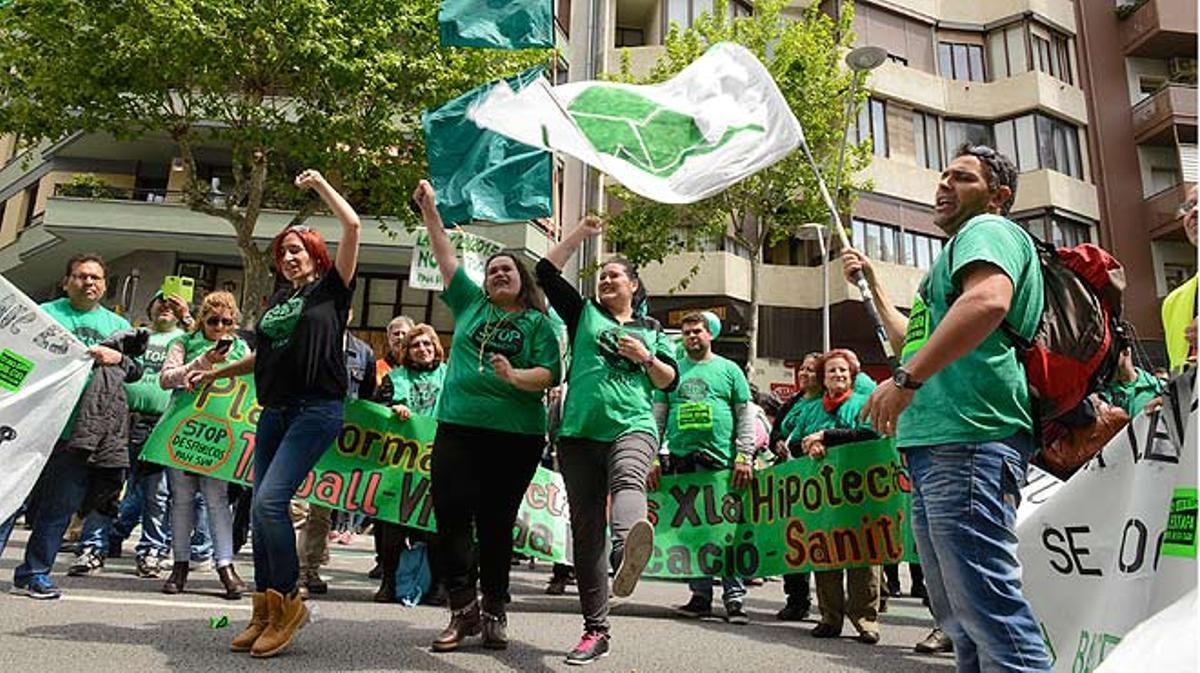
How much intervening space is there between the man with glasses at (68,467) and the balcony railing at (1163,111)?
1115 inches

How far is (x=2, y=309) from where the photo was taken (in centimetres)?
541

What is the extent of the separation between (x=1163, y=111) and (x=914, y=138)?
274 inches

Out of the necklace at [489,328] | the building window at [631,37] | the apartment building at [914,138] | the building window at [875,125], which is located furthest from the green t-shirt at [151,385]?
the building window at [631,37]

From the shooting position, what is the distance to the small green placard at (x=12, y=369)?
525cm

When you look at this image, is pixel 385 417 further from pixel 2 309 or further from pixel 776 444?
pixel 776 444

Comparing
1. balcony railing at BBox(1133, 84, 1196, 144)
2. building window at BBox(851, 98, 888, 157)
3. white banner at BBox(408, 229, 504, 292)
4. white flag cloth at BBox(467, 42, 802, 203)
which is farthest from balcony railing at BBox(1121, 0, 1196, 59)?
white flag cloth at BBox(467, 42, 802, 203)

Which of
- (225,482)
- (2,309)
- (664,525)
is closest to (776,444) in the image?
(664,525)

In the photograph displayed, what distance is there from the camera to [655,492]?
6.46m

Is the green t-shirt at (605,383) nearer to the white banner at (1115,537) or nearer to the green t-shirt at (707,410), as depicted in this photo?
the white banner at (1115,537)

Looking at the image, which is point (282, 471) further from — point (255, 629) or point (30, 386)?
point (30, 386)

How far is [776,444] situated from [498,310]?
326cm

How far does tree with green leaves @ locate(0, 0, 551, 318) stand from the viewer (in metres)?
15.0

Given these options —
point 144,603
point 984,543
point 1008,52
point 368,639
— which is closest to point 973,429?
point 984,543

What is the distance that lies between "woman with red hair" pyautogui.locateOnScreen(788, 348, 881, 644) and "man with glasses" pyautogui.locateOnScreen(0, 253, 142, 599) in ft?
14.3
